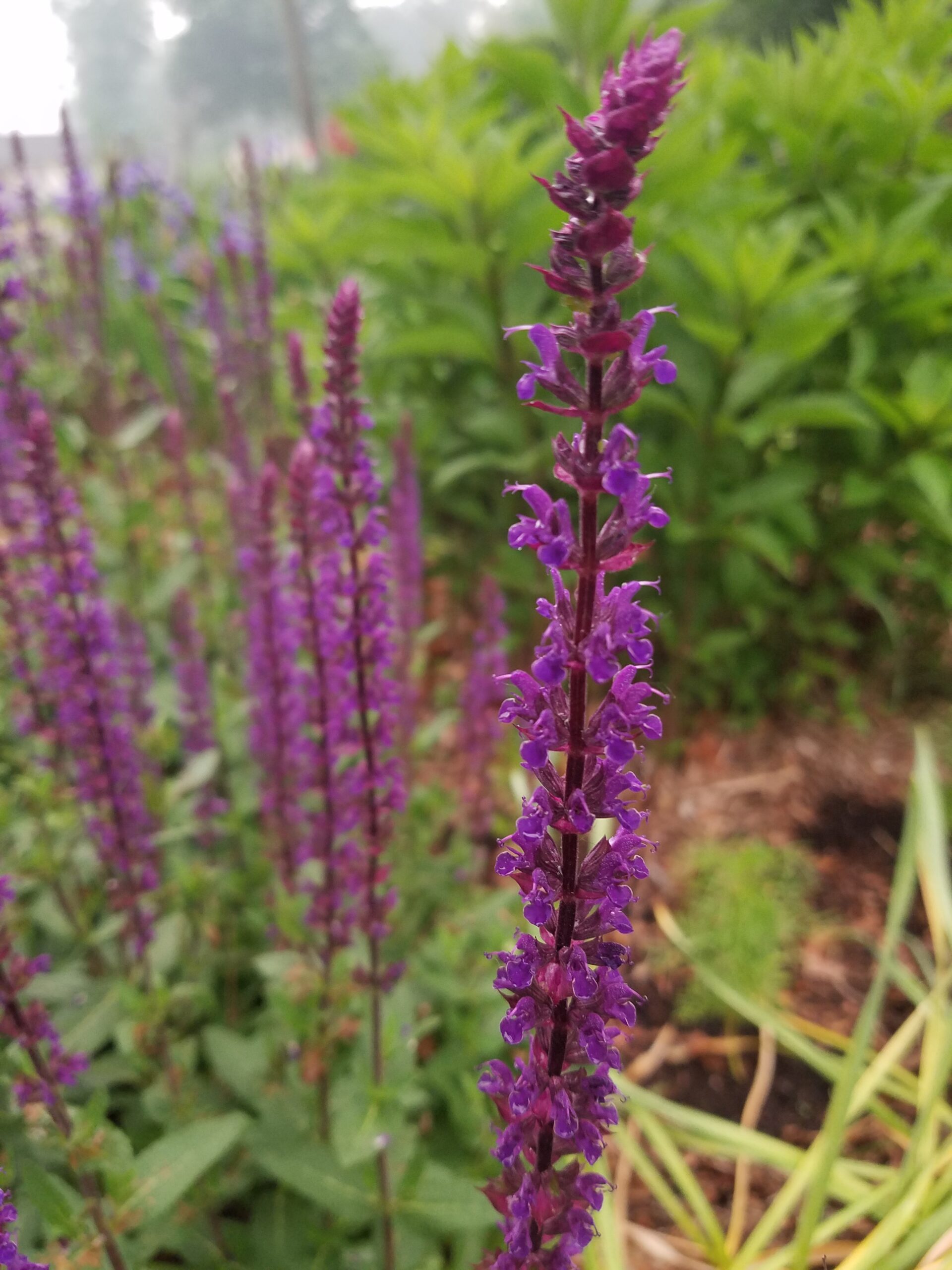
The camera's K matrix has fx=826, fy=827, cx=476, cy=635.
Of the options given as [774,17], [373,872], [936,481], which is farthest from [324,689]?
[774,17]

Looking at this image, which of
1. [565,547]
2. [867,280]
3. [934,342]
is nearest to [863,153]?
[867,280]

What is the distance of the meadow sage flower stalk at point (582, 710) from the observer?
794 millimetres

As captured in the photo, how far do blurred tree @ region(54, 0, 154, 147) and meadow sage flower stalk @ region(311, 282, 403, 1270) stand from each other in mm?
74249

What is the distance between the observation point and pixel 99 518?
175 inches

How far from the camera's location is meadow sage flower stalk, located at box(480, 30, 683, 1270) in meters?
0.79

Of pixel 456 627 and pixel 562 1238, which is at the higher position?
pixel 562 1238

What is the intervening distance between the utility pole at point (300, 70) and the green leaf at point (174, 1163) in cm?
1213

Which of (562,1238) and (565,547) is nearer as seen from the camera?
(565,547)

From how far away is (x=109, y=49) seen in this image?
6331 cm

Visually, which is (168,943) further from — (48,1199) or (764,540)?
(764,540)

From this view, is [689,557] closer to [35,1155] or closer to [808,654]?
[808,654]

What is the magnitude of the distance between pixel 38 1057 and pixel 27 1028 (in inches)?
2.2

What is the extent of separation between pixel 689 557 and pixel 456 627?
1.66 metres

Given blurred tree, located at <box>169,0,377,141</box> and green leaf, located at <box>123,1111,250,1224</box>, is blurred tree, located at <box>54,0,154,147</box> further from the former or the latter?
green leaf, located at <box>123,1111,250,1224</box>
